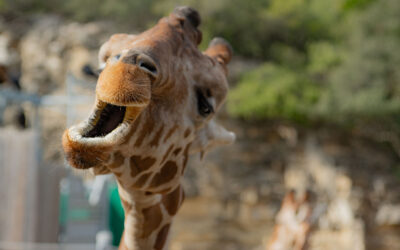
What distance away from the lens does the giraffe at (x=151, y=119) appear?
2.45 feet

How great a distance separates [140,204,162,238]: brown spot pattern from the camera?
0.98 metres

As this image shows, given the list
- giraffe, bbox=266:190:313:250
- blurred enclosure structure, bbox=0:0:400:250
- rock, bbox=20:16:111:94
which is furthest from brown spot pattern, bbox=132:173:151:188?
rock, bbox=20:16:111:94

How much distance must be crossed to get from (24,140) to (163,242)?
1975 millimetres

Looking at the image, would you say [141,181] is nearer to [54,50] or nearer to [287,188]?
[287,188]

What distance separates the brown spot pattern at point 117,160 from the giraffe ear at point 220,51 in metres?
0.36

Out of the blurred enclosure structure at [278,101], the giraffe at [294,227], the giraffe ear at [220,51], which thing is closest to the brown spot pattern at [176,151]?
the giraffe ear at [220,51]

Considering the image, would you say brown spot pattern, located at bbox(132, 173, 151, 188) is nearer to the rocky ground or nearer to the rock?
the rocky ground

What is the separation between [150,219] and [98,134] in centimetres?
27

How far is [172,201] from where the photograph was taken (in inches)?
41.0

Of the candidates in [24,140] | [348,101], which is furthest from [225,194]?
[24,140]

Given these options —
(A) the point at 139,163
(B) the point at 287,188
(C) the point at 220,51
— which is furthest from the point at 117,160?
(B) the point at 287,188

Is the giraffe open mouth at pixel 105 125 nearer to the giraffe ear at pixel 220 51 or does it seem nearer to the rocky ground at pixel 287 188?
the giraffe ear at pixel 220 51

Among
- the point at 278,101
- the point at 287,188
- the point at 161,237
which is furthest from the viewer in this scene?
the point at 278,101

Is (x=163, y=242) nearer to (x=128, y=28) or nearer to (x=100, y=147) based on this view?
(x=100, y=147)
